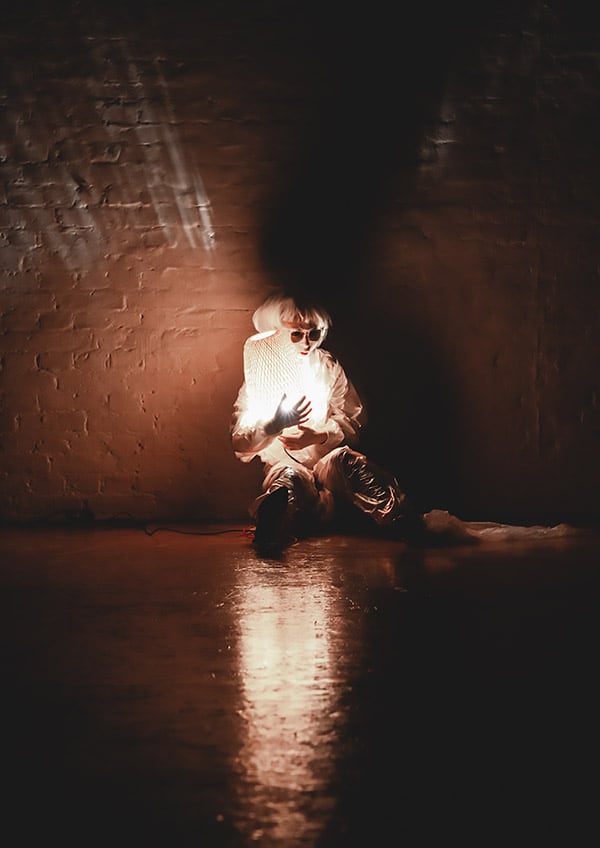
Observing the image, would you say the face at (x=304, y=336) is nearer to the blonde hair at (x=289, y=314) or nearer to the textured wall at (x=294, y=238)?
the blonde hair at (x=289, y=314)

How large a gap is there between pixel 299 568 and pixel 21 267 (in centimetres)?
232

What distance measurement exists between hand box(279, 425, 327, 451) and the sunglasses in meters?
0.43

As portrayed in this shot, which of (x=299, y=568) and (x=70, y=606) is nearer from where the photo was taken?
(x=70, y=606)

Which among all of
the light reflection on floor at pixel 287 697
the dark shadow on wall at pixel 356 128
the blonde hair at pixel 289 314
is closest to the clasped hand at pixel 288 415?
the blonde hair at pixel 289 314

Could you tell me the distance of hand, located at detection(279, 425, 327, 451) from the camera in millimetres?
4184

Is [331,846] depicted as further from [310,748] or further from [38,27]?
[38,27]

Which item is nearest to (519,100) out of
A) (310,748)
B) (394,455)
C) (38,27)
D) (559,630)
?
(394,455)

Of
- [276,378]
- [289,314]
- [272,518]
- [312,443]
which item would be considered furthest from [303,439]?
[289,314]

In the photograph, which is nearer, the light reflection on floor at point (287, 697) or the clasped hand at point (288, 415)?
the light reflection on floor at point (287, 697)

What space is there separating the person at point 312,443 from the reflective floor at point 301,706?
69 centimetres

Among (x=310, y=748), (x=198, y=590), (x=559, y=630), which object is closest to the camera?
(x=310, y=748)

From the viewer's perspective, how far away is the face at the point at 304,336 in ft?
14.0

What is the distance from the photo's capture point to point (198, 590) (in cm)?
312

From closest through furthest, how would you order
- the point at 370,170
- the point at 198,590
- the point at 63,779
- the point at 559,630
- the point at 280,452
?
the point at 63,779 < the point at 559,630 < the point at 198,590 < the point at 280,452 < the point at 370,170
